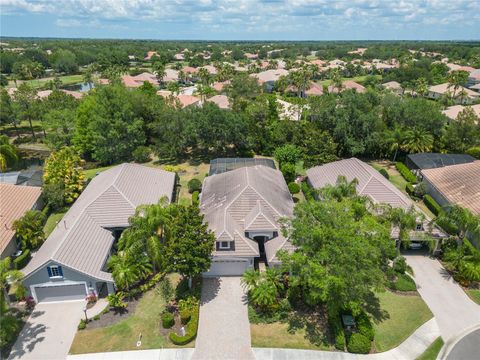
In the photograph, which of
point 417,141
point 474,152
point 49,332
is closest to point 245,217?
point 49,332

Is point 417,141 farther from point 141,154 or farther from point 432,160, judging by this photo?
point 141,154

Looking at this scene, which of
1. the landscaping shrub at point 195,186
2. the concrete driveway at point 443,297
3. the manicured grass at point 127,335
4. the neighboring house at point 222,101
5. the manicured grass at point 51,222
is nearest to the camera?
the manicured grass at point 127,335

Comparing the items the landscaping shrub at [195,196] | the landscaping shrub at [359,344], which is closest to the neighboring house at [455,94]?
the landscaping shrub at [195,196]

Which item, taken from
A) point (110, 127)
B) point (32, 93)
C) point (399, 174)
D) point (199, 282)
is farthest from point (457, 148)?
point (32, 93)

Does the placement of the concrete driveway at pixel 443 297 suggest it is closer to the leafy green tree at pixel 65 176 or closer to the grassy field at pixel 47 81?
the leafy green tree at pixel 65 176

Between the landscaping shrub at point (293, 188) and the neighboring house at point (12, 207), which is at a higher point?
the neighboring house at point (12, 207)

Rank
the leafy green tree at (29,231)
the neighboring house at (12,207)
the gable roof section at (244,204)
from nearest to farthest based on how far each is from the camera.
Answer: the gable roof section at (244,204), the neighboring house at (12,207), the leafy green tree at (29,231)

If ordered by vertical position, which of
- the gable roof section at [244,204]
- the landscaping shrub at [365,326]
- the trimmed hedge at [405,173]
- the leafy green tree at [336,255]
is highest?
the leafy green tree at [336,255]
